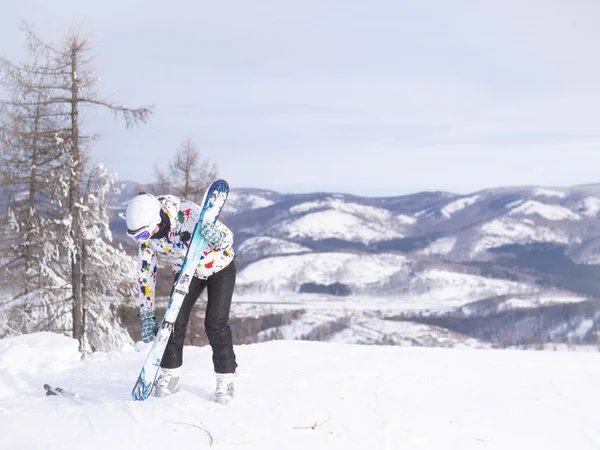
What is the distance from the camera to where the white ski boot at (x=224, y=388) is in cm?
621

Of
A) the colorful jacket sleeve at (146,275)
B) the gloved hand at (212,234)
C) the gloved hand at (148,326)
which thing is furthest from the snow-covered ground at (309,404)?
the gloved hand at (212,234)

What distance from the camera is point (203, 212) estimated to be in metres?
5.97

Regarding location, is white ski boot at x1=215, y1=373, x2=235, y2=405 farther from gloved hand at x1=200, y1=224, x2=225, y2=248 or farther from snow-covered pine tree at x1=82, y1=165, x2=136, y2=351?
snow-covered pine tree at x1=82, y1=165, x2=136, y2=351

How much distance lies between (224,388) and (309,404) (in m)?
1.08

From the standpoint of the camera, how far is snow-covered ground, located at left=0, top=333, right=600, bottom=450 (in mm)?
5316

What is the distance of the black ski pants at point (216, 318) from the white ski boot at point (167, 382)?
3.5 inches

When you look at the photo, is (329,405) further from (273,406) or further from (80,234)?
(80,234)

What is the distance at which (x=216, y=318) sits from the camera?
6.16 metres

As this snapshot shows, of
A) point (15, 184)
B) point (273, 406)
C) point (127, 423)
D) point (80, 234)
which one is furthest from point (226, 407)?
point (15, 184)

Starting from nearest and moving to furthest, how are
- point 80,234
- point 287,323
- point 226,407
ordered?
1. point 226,407
2. point 80,234
3. point 287,323

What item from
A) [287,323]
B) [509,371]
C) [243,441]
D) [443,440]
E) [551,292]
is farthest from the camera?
[551,292]

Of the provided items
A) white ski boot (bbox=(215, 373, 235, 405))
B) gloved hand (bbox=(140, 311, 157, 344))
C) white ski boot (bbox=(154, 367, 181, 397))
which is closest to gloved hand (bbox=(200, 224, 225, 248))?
gloved hand (bbox=(140, 311, 157, 344))

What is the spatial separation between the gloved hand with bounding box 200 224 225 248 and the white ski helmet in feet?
1.82

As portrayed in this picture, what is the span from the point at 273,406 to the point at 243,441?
1.10 metres
